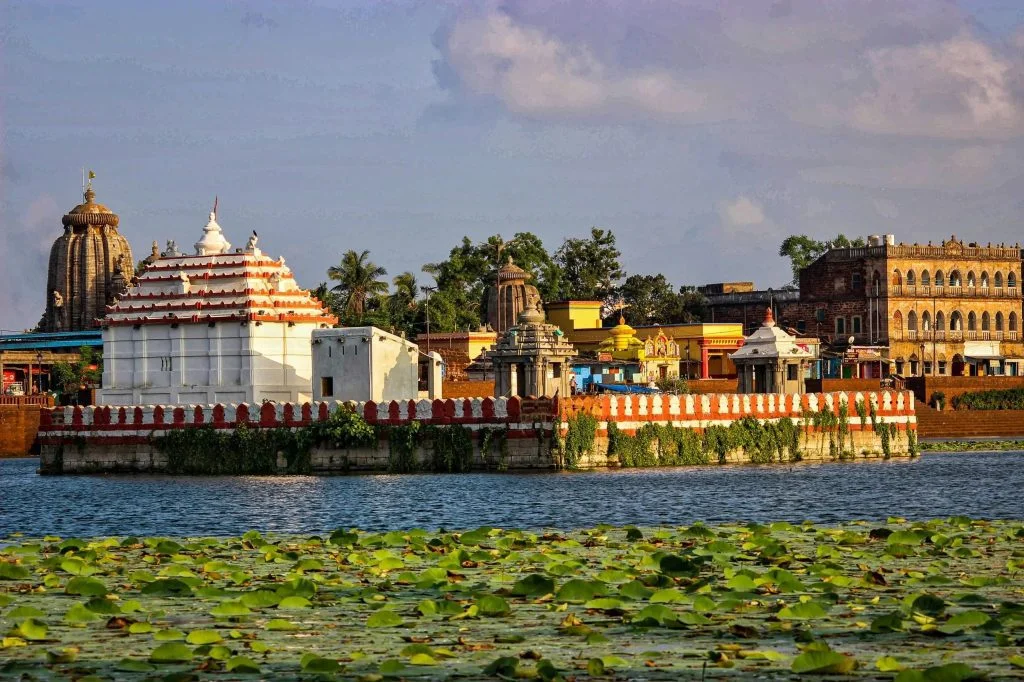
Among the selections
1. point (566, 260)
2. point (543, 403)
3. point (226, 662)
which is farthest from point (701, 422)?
point (566, 260)

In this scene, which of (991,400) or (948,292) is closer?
(991,400)

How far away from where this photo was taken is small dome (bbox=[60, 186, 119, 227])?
5458 inches

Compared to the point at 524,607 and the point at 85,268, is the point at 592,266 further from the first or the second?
the point at 524,607

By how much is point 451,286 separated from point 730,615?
113m

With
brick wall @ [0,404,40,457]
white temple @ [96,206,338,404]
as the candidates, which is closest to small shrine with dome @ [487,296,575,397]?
white temple @ [96,206,338,404]

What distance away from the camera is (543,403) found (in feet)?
181

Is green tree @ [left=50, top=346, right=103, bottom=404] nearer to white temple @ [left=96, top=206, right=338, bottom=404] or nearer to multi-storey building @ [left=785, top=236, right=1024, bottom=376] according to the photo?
white temple @ [left=96, top=206, right=338, bottom=404]

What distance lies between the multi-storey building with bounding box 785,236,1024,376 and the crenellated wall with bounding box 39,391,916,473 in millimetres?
56727

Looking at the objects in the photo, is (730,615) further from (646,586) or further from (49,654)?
(49,654)

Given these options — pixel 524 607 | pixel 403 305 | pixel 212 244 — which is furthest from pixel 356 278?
pixel 524 607

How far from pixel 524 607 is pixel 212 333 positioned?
46.1 meters

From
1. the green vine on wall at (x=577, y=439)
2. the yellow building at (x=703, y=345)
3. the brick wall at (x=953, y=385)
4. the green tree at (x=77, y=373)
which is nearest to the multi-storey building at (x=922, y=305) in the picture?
the yellow building at (x=703, y=345)

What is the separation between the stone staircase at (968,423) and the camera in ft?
301

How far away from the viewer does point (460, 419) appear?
56.5m
